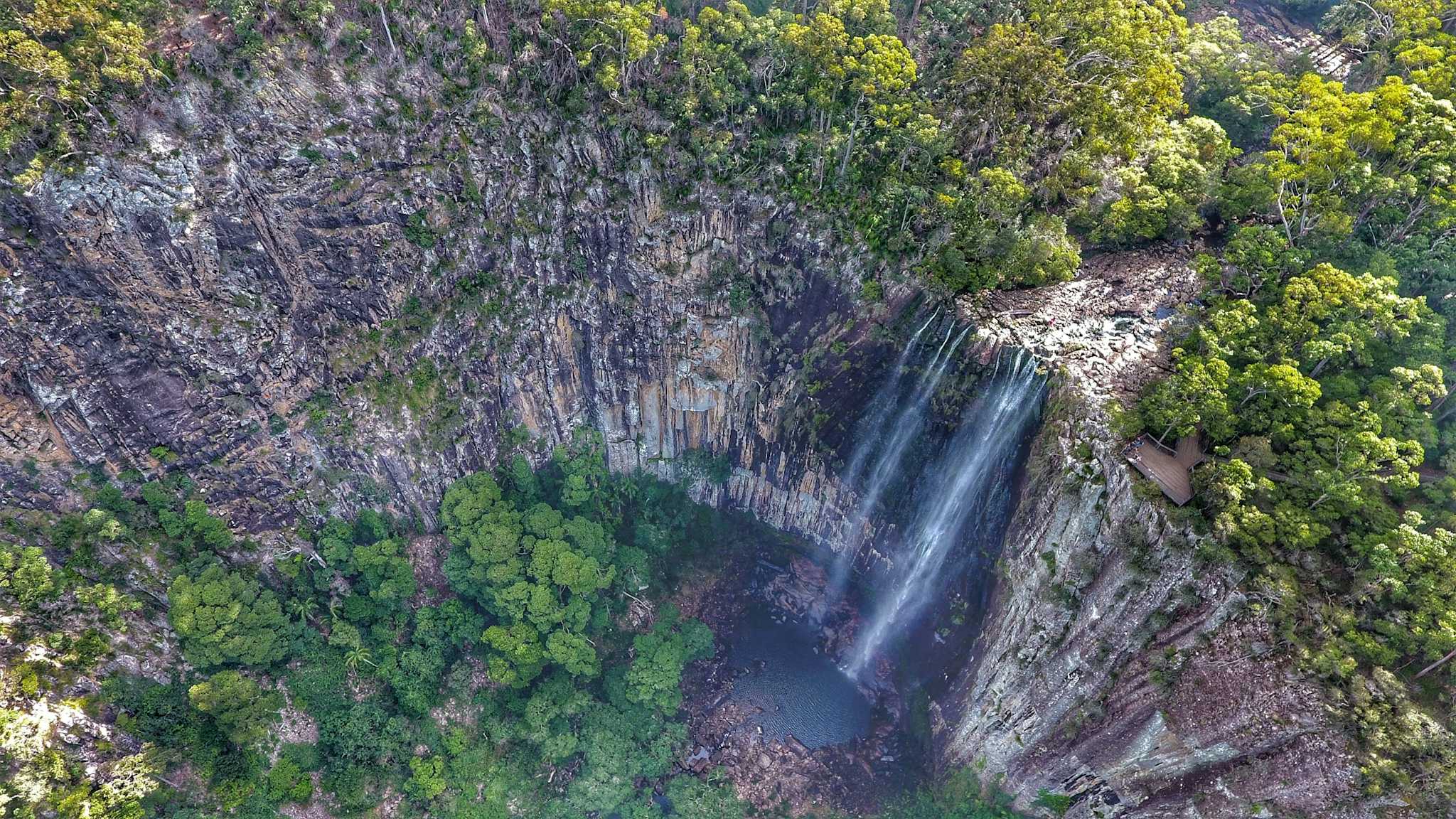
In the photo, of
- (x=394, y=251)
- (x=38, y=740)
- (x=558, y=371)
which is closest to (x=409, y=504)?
(x=558, y=371)

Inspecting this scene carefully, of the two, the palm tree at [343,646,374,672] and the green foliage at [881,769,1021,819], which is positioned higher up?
the palm tree at [343,646,374,672]

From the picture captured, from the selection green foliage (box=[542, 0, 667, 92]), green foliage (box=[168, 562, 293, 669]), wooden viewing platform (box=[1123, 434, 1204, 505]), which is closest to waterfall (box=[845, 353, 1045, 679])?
wooden viewing platform (box=[1123, 434, 1204, 505])

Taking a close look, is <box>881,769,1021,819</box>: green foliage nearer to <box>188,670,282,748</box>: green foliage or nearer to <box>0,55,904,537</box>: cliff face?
<box>0,55,904,537</box>: cliff face


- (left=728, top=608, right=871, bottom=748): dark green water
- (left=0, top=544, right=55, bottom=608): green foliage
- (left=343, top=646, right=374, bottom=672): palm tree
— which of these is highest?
(left=0, top=544, right=55, bottom=608): green foliage

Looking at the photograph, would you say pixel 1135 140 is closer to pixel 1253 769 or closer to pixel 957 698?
pixel 1253 769

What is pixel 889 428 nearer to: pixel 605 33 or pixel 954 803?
pixel 954 803

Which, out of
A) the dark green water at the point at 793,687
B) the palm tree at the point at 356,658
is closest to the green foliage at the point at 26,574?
the palm tree at the point at 356,658
